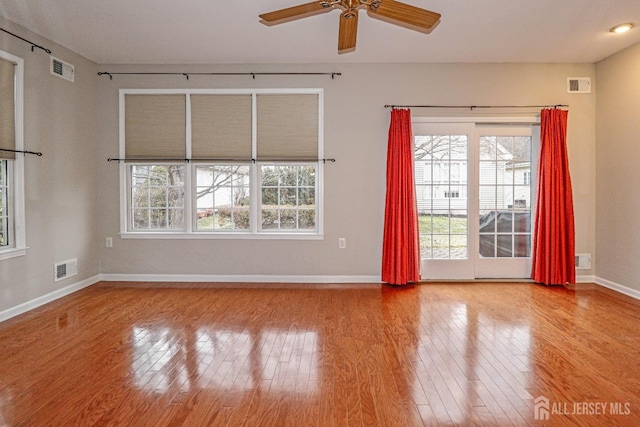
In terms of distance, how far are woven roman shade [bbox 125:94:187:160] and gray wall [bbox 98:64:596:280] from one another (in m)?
0.19

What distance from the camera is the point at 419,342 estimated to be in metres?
2.99

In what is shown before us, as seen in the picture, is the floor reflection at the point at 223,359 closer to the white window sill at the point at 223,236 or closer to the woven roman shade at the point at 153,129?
the white window sill at the point at 223,236

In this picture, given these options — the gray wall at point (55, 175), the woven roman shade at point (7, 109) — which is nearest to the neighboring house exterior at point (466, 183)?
the gray wall at point (55, 175)

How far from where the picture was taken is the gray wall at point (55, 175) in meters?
3.83

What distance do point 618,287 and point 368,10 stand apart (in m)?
4.35

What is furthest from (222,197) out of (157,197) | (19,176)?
(19,176)

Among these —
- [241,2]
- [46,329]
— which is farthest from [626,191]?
[46,329]

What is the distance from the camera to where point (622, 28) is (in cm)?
381

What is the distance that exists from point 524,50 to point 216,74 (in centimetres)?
378

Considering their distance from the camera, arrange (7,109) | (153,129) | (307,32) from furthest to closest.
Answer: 1. (153,129)
2. (307,32)
3. (7,109)

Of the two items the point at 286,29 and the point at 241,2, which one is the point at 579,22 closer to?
the point at 286,29

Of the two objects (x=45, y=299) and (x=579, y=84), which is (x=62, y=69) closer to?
(x=45, y=299)

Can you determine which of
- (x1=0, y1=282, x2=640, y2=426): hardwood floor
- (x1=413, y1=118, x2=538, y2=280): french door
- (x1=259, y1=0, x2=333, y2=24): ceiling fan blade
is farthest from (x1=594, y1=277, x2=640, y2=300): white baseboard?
(x1=259, y1=0, x2=333, y2=24): ceiling fan blade

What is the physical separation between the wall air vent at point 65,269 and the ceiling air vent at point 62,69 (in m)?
2.13
